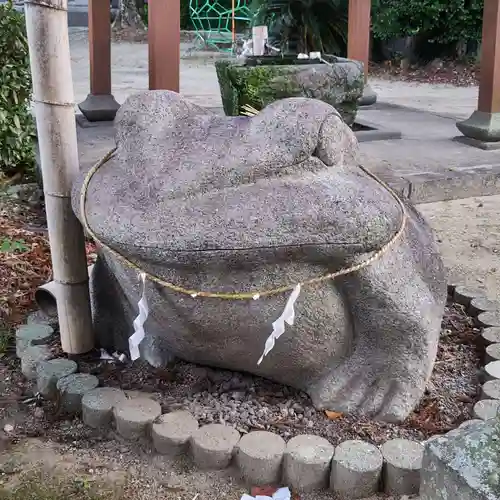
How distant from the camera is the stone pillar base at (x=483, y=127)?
20.3 feet

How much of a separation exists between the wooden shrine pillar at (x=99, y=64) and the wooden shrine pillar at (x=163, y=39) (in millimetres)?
1437

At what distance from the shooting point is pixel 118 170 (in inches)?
79.7

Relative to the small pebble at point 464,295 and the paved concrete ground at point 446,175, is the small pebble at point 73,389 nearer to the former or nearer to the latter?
the paved concrete ground at point 446,175

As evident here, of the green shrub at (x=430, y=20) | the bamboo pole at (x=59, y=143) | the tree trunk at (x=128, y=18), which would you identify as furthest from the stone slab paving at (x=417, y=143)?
the tree trunk at (x=128, y=18)

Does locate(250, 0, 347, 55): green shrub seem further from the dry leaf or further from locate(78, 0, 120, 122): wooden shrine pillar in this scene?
the dry leaf

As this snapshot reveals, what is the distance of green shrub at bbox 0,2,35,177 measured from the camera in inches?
191

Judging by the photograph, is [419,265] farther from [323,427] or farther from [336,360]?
[323,427]

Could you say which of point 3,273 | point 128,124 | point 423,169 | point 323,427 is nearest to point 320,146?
point 128,124

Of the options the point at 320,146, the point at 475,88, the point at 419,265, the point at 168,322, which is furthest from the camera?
the point at 475,88

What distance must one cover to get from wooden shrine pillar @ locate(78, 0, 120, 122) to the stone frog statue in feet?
15.6

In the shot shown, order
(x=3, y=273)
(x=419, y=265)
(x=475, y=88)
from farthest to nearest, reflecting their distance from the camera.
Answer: (x=475, y=88) < (x=3, y=273) < (x=419, y=265)

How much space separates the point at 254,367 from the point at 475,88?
36.2 ft

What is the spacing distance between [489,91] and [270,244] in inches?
204

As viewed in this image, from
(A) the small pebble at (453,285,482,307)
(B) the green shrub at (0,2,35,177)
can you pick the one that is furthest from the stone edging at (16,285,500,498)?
(B) the green shrub at (0,2,35,177)
